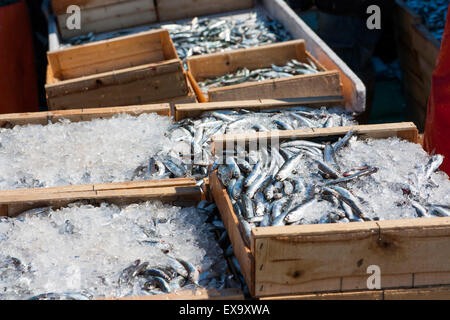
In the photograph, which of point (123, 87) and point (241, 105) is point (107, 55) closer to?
point (123, 87)

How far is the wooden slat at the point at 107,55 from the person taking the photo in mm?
6227

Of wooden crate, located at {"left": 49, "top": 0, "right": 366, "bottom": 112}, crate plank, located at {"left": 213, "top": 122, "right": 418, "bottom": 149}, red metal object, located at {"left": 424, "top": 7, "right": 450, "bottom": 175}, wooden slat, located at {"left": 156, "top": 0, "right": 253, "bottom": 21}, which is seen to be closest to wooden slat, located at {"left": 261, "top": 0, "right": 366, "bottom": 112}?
wooden crate, located at {"left": 49, "top": 0, "right": 366, "bottom": 112}

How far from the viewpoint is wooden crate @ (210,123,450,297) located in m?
2.72

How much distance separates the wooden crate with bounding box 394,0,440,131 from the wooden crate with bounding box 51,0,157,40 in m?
3.81

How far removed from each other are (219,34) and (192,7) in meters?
1.08

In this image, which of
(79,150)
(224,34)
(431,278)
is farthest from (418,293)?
(224,34)

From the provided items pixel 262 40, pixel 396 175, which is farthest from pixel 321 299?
pixel 262 40

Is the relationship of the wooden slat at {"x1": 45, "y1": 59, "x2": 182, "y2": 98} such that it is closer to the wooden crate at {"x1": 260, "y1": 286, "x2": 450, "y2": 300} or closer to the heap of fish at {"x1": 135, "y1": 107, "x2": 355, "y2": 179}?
the heap of fish at {"x1": 135, "y1": 107, "x2": 355, "y2": 179}

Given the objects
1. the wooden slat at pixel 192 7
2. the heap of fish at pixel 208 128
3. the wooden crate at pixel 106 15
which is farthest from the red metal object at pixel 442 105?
the wooden crate at pixel 106 15

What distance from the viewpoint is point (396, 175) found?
3439 mm

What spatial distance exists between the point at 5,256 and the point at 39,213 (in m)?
0.44

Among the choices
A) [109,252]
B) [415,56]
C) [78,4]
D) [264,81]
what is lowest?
[415,56]

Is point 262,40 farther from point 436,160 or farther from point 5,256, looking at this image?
point 5,256

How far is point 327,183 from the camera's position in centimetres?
334
